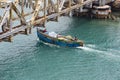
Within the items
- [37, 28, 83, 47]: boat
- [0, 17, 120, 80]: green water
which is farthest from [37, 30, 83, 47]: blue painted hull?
[0, 17, 120, 80]: green water

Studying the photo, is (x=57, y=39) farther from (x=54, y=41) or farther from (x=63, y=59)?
(x=63, y=59)

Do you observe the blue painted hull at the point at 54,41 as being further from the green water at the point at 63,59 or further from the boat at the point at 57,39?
the green water at the point at 63,59

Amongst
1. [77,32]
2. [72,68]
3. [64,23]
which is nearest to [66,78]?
[72,68]

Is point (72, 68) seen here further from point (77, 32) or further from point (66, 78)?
point (77, 32)

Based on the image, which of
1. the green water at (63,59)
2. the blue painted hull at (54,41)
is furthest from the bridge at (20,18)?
the green water at (63,59)

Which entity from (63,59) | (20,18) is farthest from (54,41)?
(20,18)
